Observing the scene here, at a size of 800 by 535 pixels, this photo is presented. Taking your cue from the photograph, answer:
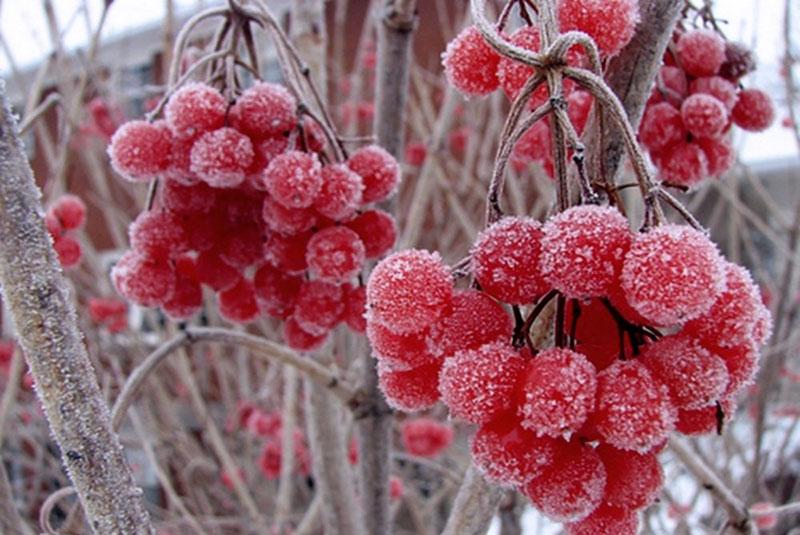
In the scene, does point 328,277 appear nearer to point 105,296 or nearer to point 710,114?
point 710,114

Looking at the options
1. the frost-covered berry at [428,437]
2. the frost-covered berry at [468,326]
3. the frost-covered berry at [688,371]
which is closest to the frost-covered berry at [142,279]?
the frost-covered berry at [468,326]

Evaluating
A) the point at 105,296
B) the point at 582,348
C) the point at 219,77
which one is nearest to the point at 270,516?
the point at 105,296

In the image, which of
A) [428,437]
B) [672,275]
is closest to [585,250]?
[672,275]

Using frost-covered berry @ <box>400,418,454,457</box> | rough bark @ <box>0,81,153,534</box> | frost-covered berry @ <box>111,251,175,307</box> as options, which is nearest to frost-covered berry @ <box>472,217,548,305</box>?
rough bark @ <box>0,81,153,534</box>

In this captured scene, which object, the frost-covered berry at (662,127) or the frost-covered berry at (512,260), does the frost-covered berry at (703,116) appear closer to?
the frost-covered berry at (662,127)

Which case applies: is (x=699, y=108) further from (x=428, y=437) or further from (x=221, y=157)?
(x=428, y=437)

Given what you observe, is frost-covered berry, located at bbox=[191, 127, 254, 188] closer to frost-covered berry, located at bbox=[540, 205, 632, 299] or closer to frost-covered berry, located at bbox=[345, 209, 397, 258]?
frost-covered berry, located at bbox=[345, 209, 397, 258]
